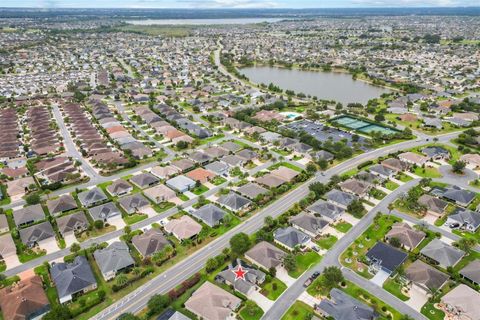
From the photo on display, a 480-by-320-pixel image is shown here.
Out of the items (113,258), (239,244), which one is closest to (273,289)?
(239,244)

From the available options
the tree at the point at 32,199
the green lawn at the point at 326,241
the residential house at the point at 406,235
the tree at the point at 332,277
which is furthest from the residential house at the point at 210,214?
the tree at the point at 32,199

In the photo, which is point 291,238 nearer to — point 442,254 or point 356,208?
point 356,208

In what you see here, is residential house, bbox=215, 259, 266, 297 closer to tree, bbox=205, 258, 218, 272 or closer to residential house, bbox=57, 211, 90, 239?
tree, bbox=205, 258, 218, 272

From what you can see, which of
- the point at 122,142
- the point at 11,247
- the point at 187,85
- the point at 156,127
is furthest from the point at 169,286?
the point at 187,85

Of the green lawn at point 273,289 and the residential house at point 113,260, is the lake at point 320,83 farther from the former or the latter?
the residential house at point 113,260

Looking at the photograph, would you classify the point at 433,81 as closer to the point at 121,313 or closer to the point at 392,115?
the point at 392,115

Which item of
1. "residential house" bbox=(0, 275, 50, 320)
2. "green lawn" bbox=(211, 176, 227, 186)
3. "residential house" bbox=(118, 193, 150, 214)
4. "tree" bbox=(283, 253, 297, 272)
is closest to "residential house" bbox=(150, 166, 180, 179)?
"green lawn" bbox=(211, 176, 227, 186)

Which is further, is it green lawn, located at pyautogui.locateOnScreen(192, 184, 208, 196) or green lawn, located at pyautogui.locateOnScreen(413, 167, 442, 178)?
green lawn, located at pyautogui.locateOnScreen(413, 167, 442, 178)
